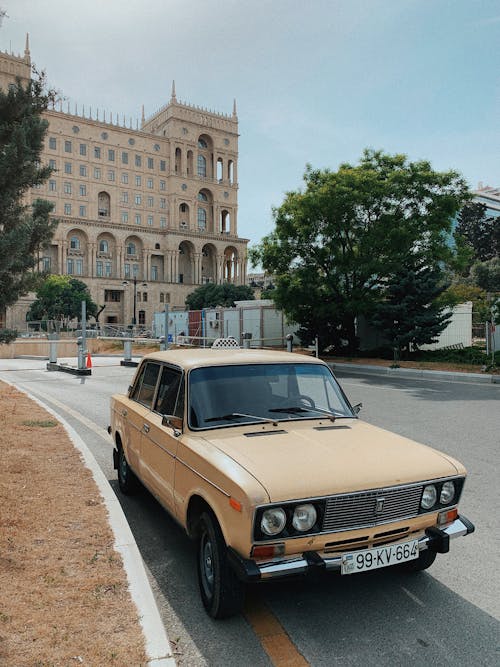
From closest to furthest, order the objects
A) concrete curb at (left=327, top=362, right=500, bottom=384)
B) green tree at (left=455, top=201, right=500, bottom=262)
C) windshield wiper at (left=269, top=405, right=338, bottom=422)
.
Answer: windshield wiper at (left=269, top=405, right=338, bottom=422) → concrete curb at (left=327, top=362, right=500, bottom=384) → green tree at (left=455, top=201, right=500, bottom=262)

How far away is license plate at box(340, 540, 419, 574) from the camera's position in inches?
120

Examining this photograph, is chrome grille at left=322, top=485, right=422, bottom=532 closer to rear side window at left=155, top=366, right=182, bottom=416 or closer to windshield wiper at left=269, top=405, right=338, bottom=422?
windshield wiper at left=269, top=405, right=338, bottom=422

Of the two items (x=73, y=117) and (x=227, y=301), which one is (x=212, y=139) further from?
(x=227, y=301)

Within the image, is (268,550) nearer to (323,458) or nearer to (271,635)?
(271,635)

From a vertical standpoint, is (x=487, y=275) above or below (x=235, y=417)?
above

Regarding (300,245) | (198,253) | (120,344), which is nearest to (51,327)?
(120,344)

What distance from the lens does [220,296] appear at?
79.3 m

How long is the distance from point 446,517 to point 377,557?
731mm

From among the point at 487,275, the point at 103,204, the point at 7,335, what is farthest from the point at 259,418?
the point at 103,204

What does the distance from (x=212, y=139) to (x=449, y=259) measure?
91033 mm

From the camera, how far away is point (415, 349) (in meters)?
24.8

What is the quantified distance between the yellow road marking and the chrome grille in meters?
0.67

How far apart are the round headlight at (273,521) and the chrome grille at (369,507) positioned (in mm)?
274

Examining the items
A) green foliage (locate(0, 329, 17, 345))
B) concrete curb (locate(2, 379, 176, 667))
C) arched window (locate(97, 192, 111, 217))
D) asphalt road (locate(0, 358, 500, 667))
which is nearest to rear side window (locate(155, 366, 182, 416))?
concrete curb (locate(2, 379, 176, 667))
